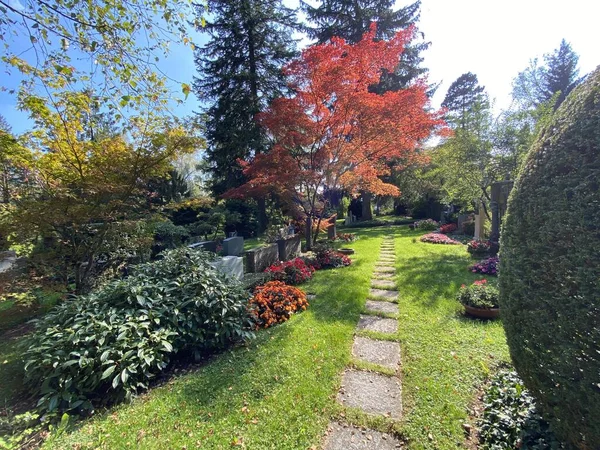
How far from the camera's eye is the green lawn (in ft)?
6.24

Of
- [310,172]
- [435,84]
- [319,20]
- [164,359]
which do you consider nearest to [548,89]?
[435,84]

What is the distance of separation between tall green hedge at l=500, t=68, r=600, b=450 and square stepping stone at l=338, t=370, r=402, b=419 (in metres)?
1.03

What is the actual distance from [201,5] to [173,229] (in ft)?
22.1

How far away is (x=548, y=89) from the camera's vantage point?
996 inches

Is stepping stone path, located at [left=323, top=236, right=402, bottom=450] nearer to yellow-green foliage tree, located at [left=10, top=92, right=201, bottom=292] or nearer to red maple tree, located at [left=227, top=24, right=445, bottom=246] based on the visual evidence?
yellow-green foliage tree, located at [left=10, top=92, right=201, bottom=292]

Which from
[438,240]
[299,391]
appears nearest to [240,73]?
[438,240]

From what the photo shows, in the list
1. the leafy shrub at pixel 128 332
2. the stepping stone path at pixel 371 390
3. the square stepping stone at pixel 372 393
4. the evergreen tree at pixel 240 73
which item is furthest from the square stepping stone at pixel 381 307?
the evergreen tree at pixel 240 73

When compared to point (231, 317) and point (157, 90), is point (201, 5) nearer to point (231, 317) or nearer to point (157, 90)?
point (157, 90)

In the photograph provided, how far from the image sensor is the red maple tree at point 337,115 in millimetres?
6414

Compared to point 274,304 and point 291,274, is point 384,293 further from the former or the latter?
point 274,304

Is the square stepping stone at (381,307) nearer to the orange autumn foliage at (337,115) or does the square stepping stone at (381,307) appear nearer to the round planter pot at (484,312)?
the round planter pot at (484,312)

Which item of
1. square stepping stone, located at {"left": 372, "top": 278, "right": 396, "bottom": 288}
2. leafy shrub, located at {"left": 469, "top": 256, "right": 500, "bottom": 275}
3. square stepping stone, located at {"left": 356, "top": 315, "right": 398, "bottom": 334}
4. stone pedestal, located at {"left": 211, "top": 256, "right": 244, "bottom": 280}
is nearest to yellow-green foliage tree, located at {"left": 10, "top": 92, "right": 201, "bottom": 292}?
stone pedestal, located at {"left": 211, "top": 256, "right": 244, "bottom": 280}

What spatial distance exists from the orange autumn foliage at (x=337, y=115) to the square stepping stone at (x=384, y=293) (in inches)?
154

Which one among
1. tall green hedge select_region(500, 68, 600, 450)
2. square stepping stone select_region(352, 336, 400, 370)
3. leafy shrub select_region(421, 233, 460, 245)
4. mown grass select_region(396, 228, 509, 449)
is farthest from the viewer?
leafy shrub select_region(421, 233, 460, 245)
